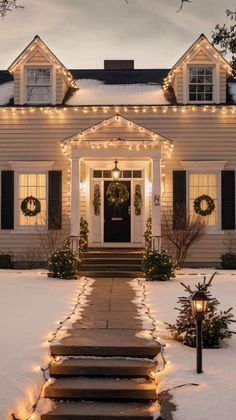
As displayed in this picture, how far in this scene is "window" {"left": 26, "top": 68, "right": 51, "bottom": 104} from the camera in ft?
63.1

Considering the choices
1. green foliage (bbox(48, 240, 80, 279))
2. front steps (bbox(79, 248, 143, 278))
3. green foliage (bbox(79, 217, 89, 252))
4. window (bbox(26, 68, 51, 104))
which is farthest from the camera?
window (bbox(26, 68, 51, 104))

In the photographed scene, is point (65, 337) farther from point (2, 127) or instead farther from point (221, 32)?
point (2, 127)

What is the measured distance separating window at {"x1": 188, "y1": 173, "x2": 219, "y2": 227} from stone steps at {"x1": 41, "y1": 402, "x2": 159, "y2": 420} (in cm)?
1225

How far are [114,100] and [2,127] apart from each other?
3.64 meters

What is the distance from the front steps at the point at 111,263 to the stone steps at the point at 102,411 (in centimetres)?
918

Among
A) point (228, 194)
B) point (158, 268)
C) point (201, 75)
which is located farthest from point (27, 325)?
point (201, 75)

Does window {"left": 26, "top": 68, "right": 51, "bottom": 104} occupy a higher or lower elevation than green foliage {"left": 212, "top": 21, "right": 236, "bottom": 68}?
higher

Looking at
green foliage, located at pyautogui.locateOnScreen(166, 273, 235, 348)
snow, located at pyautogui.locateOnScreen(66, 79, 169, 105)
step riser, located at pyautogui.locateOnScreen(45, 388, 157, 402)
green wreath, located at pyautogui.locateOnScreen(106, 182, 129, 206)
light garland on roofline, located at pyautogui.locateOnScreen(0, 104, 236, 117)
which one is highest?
snow, located at pyautogui.locateOnScreen(66, 79, 169, 105)

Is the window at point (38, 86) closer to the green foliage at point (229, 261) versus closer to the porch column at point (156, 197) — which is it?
the porch column at point (156, 197)

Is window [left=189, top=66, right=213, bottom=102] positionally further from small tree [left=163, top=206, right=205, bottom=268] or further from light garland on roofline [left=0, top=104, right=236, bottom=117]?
small tree [left=163, top=206, right=205, bottom=268]

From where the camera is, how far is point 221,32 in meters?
7.00

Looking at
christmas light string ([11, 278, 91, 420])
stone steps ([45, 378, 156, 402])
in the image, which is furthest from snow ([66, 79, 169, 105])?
stone steps ([45, 378, 156, 402])

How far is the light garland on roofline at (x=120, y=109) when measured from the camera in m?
18.7

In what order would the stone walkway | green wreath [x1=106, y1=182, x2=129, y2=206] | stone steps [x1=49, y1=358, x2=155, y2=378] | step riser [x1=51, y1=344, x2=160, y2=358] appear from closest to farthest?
the stone walkway < stone steps [x1=49, y1=358, x2=155, y2=378] < step riser [x1=51, y1=344, x2=160, y2=358] < green wreath [x1=106, y1=182, x2=129, y2=206]
